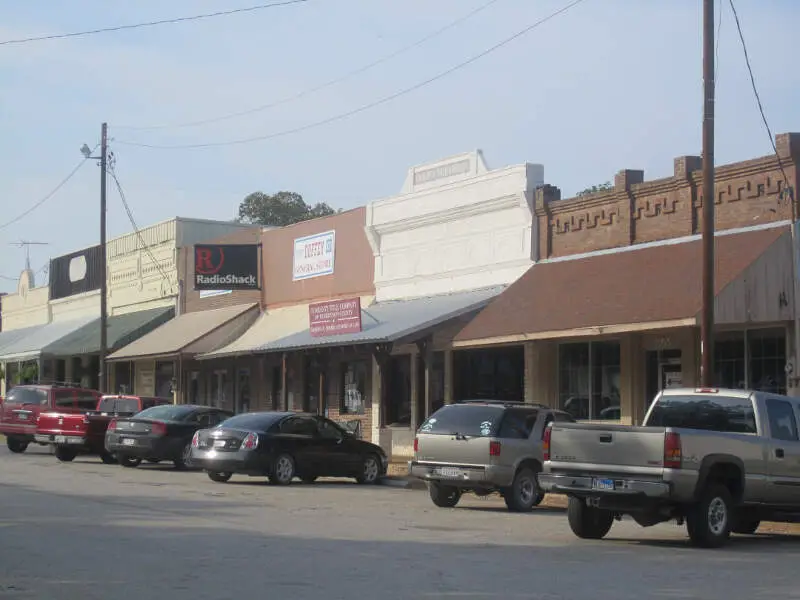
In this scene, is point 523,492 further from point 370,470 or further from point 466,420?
point 370,470

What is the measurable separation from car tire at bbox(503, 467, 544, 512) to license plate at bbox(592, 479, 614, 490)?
4.70 metres

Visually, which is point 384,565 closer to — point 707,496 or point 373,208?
point 707,496

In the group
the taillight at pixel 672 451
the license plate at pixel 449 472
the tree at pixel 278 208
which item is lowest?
the license plate at pixel 449 472

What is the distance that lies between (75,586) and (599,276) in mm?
15934

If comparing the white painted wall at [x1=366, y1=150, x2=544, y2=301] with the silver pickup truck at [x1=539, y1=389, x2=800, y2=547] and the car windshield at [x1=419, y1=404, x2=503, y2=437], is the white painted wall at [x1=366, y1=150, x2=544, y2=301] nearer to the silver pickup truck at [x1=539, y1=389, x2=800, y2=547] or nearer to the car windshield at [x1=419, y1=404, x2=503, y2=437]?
the car windshield at [x1=419, y1=404, x2=503, y2=437]

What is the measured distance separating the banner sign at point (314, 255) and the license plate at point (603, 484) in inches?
855

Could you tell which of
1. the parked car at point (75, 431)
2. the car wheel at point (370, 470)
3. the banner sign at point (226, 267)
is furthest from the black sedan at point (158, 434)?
the banner sign at point (226, 267)

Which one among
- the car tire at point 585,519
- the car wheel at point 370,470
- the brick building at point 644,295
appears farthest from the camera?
the car wheel at point 370,470

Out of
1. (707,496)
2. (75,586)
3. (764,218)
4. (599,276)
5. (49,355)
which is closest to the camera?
(75,586)

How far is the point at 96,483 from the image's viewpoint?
21953 millimetres

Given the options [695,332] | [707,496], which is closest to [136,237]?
[695,332]

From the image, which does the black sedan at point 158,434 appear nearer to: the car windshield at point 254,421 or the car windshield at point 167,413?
the car windshield at point 167,413

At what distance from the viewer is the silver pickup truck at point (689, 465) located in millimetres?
13727

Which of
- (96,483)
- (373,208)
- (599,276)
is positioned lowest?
(96,483)
